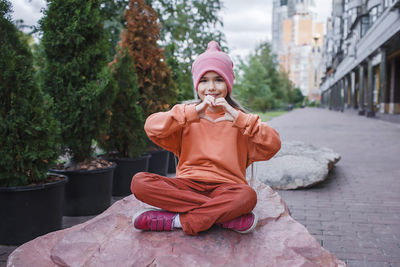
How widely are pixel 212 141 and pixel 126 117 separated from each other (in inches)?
124

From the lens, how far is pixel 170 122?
266 centimetres

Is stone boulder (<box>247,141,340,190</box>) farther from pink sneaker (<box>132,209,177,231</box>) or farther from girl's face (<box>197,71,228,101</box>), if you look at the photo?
pink sneaker (<box>132,209,177,231</box>)

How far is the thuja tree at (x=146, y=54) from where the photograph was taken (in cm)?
629

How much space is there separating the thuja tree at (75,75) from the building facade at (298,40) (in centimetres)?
13539

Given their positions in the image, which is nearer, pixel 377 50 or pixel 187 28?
pixel 187 28

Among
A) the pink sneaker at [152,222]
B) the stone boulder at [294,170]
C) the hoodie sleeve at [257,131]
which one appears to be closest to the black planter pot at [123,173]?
the stone boulder at [294,170]

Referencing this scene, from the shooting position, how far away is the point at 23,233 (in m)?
3.51

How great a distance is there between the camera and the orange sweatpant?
2352mm

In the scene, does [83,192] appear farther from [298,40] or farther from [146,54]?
[298,40]

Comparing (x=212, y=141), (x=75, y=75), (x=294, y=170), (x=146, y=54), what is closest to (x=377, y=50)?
(x=294, y=170)

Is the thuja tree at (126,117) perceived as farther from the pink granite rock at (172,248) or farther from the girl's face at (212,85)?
the pink granite rock at (172,248)

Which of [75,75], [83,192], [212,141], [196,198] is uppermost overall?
[75,75]

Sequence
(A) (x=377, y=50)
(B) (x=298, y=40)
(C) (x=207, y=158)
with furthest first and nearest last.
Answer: (B) (x=298, y=40), (A) (x=377, y=50), (C) (x=207, y=158)

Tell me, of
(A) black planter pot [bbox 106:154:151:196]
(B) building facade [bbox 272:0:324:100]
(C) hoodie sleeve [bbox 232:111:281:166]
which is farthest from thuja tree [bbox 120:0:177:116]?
(B) building facade [bbox 272:0:324:100]
